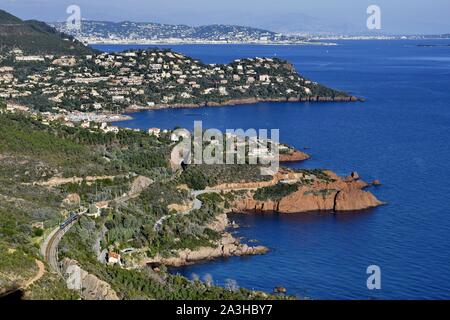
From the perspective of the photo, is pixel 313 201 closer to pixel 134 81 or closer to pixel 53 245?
pixel 53 245

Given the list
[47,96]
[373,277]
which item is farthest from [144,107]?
[373,277]

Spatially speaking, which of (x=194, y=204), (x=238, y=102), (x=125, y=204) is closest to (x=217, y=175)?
(x=194, y=204)

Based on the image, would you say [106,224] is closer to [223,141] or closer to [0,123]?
[0,123]

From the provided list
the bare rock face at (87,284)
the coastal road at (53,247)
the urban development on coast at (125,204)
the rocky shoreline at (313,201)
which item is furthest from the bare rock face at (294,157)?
the bare rock face at (87,284)

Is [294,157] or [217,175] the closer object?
[217,175]

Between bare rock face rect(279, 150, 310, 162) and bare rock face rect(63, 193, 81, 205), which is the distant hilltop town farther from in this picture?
bare rock face rect(63, 193, 81, 205)
